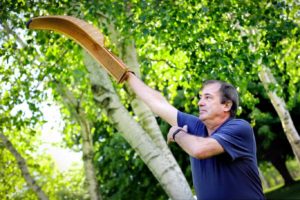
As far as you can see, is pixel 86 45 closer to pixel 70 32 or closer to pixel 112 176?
pixel 70 32

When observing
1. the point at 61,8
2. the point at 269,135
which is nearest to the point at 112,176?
the point at 269,135

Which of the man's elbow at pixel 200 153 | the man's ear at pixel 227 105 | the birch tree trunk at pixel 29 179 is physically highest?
the birch tree trunk at pixel 29 179

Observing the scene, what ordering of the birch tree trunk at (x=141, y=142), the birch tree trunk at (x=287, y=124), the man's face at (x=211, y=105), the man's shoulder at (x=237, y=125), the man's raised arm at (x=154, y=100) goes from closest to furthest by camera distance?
1. the man's shoulder at (x=237, y=125)
2. the man's face at (x=211, y=105)
3. the man's raised arm at (x=154, y=100)
4. the birch tree trunk at (x=141, y=142)
5. the birch tree trunk at (x=287, y=124)

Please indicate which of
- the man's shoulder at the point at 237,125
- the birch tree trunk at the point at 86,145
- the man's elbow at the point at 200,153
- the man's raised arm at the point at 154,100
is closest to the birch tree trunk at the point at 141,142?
the man's raised arm at the point at 154,100

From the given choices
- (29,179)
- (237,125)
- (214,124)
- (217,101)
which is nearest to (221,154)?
(237,125)

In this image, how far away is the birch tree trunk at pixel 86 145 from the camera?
9195mm

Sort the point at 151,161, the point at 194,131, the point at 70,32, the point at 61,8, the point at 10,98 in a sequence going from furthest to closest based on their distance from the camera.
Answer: the point at 10,98
the point at 61,8
the point at 151,161
the point at 70,32
the point at 194,131

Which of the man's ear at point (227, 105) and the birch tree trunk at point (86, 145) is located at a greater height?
the birch tree trunk at point (86, 145)

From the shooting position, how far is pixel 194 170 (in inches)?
119

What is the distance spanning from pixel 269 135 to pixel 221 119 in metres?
22.4

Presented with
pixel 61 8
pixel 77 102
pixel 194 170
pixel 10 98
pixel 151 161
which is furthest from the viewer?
pixel 77 102

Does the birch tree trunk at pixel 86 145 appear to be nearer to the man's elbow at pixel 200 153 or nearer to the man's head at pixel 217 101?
the man's head at pixel 217 101

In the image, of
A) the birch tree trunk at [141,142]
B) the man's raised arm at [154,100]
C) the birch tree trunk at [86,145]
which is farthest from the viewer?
the birch tree trunk at [86,145]

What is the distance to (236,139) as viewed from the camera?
2814 mm
